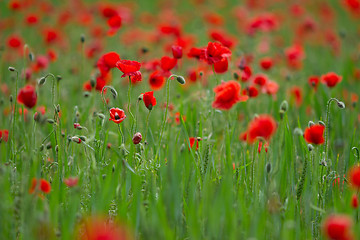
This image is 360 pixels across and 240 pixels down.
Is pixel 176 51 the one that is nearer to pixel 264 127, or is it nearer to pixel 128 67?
pixel 128 67

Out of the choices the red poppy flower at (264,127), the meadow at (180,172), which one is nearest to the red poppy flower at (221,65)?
the meadow at (180,172)

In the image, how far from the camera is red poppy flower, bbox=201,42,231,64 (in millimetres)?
2295

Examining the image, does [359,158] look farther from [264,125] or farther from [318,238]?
[264,125]

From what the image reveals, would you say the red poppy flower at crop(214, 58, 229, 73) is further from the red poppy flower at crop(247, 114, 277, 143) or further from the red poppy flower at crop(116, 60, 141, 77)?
the red poppy flower at crop(247, 114, 277, 143)

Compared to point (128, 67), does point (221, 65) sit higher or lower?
higher

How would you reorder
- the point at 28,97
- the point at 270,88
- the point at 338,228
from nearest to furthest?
the point at 338,228 → the point at 28,97 → the point at 270,88

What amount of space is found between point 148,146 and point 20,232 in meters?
0.91

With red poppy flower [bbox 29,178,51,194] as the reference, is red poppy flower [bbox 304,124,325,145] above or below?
above

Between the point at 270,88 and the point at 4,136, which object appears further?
the point at 270,88

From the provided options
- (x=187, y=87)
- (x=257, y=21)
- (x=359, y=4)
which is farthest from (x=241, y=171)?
(x=359, y=4)

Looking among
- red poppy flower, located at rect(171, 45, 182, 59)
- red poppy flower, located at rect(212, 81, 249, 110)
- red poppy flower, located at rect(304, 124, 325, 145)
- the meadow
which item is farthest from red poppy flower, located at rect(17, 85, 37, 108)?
red poppy flower, located at rect(304, 124, 325, 145)

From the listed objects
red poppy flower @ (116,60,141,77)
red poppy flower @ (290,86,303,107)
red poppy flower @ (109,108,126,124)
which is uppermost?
red poppy flower @ (290,86,303,107)

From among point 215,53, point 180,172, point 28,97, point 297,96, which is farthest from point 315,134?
point 297,96

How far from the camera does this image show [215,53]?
2.31 meters
